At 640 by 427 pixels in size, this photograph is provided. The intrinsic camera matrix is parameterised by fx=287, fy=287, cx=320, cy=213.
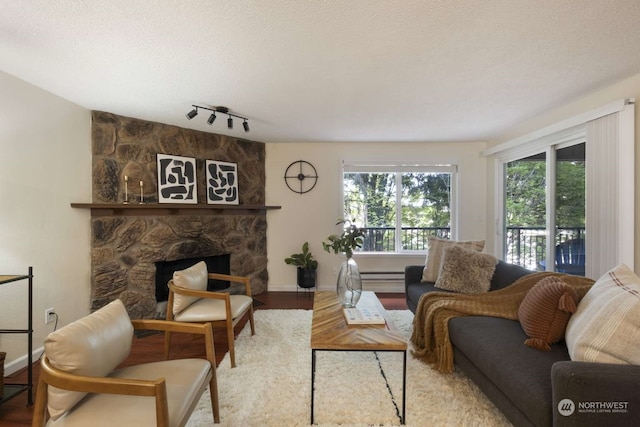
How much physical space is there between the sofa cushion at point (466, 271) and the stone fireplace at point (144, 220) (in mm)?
2681

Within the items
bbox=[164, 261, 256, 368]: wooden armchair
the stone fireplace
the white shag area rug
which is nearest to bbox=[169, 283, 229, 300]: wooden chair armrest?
bbox=[164, 261, 256, 368]: wooden armchair

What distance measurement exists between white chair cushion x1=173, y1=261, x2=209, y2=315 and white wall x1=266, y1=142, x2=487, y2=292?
178cm

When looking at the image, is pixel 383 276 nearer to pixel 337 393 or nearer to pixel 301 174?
pixel 301 174

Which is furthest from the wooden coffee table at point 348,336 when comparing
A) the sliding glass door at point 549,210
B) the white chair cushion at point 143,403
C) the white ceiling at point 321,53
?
the sliding glass door at point 549,210

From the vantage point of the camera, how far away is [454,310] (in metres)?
2.20

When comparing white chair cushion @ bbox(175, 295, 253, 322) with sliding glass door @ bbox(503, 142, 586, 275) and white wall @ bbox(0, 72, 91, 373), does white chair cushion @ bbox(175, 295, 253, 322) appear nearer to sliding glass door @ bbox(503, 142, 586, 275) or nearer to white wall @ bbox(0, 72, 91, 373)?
white wall @ bbox(0, 72, 91, 373)

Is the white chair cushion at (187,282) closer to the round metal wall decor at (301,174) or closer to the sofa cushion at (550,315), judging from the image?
the round metal wall decor at (301,174)

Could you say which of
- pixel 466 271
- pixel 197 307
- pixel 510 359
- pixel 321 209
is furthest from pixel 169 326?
pixel 321 209

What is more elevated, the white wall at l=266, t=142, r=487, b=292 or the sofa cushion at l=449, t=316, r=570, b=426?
the white wall at l=266, t=142, r=487, b=292

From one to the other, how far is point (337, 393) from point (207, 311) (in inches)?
47.5

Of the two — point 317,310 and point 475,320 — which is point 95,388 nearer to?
point 317,310

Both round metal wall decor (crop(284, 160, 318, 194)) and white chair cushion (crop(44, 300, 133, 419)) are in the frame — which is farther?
round metal wall decor (crop(284, 160, 318, 194))

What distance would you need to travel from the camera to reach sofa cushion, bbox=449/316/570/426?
1.28m

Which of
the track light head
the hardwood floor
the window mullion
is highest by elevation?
the track light head
